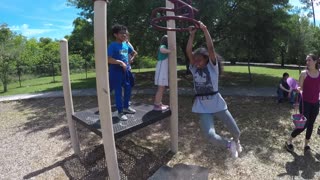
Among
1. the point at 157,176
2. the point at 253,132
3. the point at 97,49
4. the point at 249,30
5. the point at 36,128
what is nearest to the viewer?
the point at 97,49

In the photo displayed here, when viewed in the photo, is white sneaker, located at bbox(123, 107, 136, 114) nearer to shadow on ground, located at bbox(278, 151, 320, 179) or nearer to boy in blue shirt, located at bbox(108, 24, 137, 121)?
boy in blue shirt, located at bbox(108, 24, 137, 121)

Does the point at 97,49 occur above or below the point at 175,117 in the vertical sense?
above

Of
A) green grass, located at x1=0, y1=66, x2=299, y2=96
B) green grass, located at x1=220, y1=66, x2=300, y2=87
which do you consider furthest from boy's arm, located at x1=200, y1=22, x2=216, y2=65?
green grass, located at x1=220, y1=66, x2=300, y2=87

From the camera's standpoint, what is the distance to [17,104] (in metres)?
11.0

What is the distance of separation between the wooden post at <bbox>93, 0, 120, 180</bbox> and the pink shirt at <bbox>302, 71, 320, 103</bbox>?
3.39 meters

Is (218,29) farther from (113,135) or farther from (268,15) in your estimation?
(113,135)

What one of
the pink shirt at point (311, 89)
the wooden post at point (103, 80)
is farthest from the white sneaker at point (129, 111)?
the pink shirt at point (311, 89)

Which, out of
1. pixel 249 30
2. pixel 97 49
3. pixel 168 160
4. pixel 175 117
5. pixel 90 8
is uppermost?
pixel 90 8

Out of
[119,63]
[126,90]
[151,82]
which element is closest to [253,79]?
[151,82]

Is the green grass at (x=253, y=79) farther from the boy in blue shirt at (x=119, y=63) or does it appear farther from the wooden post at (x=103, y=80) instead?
the wooden post at (x=103, y=80)

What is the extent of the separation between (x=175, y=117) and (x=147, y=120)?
85 centimetres

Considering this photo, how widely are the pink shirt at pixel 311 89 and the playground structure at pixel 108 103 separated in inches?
→ 87.7

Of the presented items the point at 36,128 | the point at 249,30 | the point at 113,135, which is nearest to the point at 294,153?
the point at 113,135

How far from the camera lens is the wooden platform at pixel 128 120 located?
4320 millimetres
